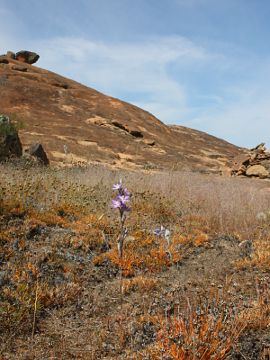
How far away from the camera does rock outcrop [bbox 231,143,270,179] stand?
20.3 meters

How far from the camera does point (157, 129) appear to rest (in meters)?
35.5

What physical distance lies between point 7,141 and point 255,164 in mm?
13681

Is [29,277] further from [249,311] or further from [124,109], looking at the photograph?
[124,109]

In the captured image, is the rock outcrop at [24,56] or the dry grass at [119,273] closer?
the dry grass at [119,273]

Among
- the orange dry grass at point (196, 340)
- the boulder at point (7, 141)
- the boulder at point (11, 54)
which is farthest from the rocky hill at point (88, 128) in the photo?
the orange dry grass at point (196, 340)

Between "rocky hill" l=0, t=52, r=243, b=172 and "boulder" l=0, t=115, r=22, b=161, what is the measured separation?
4.09 meters

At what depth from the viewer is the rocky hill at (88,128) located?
22781 mm

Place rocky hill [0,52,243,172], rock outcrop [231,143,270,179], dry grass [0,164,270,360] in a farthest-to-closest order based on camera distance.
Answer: rocky hill [0,52,243,172] → rock outcrop [231,143,270,179] → dry grass [0,164,270,360]

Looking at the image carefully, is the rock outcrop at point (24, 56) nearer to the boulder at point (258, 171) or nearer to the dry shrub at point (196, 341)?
the boulder at point (258, 171)

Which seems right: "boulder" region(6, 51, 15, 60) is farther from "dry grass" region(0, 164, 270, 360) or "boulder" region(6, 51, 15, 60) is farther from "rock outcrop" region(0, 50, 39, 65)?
"dry grass" region(0, 164, 270, 360)

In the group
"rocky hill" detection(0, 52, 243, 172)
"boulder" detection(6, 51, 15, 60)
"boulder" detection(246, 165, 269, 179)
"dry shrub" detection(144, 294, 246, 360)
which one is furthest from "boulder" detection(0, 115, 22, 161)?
"boulder" detection(6, 51, 15, 60)

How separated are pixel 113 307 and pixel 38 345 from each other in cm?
92

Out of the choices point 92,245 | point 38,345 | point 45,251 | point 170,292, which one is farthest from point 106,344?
point 92,245

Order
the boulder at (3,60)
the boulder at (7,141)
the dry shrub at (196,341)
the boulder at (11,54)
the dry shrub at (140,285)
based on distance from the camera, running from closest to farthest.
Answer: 1. the dry shrub at (196,341)
2. the dry shrub at (140,285)
3. the boulder at (7,141)
4. the boulder at (3,60)
5. the boulder at (11,54)
